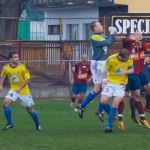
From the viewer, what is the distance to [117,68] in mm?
17688

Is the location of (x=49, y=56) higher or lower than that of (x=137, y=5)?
lower

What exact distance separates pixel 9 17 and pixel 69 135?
69.1 feet

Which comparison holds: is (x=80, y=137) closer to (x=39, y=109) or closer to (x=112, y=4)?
(x=39, y=109)

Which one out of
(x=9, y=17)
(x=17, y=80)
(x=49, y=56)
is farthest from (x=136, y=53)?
(x=9, y=17)

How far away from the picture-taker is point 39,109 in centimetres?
2741

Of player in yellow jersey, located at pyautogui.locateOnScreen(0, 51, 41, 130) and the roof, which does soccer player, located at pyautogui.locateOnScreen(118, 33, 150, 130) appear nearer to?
player in yellow jersey, located at pyautogui.locateOnScreen(0, 51, 41, 130)

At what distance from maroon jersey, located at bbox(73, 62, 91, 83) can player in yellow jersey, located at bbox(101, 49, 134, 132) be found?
1116cm

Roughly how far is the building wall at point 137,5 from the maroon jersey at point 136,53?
28368 mm

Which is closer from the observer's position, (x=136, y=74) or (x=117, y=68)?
(x=117, y=68)

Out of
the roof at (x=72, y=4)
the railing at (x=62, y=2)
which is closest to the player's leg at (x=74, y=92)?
the roof at (x=72, y=4)

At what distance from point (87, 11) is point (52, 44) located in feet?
41.6

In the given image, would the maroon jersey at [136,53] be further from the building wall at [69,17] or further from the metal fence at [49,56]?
the building wall at [69,17]

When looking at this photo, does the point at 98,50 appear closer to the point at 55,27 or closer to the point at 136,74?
the point at 136,74

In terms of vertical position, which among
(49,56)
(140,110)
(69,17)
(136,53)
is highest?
(69,17)
